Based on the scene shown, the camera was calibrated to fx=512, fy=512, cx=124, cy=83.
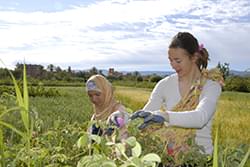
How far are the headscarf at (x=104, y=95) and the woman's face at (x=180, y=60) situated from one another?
34.5 inches

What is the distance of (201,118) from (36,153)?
139cm

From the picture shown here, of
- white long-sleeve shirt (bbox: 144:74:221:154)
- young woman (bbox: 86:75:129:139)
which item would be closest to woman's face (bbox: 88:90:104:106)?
young woman (bbox: 86:75:129:139)

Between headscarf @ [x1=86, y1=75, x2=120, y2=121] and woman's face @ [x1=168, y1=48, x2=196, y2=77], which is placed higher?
woman's face @ [x1=168, y1=48, x2=196, y2=77]

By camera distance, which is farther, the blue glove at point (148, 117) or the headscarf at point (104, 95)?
the headscarf at point (104, 95)

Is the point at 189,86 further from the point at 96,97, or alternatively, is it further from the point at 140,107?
the point at 140,107

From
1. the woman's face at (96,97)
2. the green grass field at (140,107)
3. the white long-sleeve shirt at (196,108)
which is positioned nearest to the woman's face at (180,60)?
the white long-sleeve shirt at (196,108)

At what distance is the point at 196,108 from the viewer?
2.45 metres

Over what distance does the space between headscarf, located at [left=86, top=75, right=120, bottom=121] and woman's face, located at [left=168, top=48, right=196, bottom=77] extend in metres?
0.88

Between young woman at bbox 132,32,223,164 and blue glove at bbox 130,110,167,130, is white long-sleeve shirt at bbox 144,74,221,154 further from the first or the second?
blue glove at bbox 130,110,167,130

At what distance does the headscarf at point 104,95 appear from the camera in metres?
3.57

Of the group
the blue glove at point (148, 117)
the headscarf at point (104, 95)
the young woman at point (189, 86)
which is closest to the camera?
the blue glove at point (148, 117)

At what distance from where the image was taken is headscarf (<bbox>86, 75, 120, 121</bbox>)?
3570 mm

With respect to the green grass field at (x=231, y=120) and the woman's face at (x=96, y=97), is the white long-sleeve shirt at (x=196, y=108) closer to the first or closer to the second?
the green grass field at (x=231, y=120)

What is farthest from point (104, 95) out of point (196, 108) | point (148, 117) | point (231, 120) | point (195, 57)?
point (231, 120)
